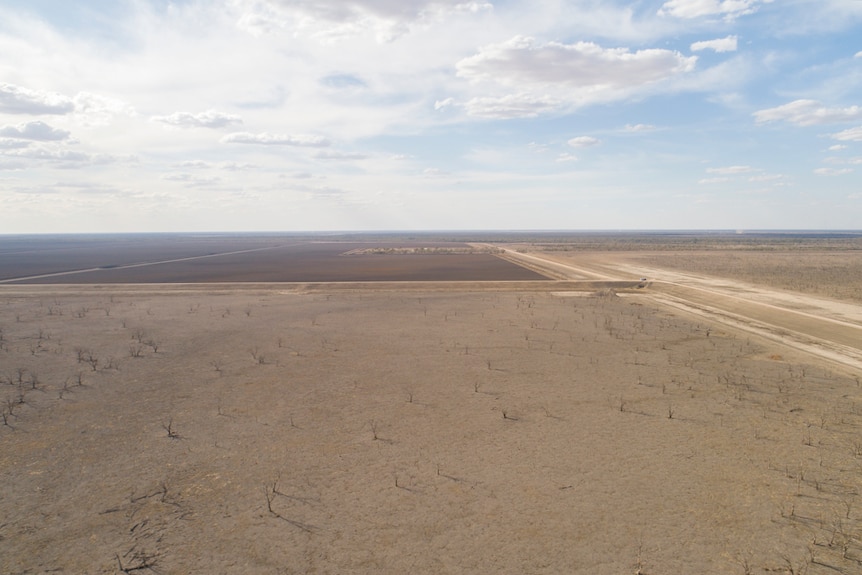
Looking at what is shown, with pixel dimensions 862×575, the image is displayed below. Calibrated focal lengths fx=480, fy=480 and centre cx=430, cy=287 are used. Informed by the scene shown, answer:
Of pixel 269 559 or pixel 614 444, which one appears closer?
pixel 269 559

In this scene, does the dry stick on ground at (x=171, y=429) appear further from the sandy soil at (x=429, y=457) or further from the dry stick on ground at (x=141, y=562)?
the dry stick on ground at (x=141, y=562)

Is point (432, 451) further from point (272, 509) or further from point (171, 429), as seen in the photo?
point (171, 429)

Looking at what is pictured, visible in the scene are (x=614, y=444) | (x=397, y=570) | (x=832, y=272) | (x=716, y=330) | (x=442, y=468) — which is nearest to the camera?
(x=397, y=570)

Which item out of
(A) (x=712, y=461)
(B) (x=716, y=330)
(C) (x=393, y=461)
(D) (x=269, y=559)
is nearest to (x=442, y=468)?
(C) (x=393, y=461)

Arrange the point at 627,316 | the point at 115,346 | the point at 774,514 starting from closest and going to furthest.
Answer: the point at 774,514 < the point at 115,346 < the point at 627,316

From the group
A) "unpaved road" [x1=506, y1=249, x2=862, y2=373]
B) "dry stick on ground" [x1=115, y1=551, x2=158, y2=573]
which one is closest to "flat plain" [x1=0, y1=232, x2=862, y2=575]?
"dry stick on ground" [x1=115, y1=551, x2=158, y2=573]

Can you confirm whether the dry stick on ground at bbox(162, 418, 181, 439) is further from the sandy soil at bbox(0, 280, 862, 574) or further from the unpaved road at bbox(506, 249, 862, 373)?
the unpaved road at bbox(506, 249, 862, 373)

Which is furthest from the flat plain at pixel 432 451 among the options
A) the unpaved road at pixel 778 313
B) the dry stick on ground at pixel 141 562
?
the unpaved road at pixel 778 313

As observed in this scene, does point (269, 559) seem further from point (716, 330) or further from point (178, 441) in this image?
point (716, 330)
